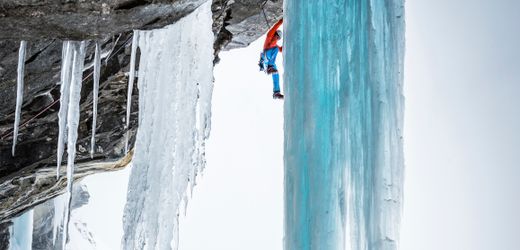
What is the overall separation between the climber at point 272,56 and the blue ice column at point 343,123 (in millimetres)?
3812

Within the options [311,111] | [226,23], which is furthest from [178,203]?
[226,23]

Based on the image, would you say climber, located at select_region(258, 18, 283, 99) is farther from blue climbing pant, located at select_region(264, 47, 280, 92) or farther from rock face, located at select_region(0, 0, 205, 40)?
rock face, located at select_region(0, 0, 205, 40)

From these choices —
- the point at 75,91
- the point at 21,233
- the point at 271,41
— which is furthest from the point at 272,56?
the point at 21,233

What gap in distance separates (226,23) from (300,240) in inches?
167

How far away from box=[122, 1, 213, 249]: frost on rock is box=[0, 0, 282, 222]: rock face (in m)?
0.41

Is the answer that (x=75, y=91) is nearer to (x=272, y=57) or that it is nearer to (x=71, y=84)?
(x=71, y=84)

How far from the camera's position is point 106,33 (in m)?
5.30

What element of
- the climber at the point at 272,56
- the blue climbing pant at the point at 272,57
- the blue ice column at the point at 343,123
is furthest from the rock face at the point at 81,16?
the blue climbing pant at the point at 272,57

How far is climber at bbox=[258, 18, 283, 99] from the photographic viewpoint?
896 cm

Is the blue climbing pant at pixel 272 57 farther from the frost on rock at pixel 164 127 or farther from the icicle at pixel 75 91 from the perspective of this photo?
the icicle at pixel 75 91

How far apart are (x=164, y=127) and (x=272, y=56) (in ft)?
11.8

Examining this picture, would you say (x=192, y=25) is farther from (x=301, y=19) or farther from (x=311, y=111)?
(x=311, y=111)

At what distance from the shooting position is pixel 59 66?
253 inches

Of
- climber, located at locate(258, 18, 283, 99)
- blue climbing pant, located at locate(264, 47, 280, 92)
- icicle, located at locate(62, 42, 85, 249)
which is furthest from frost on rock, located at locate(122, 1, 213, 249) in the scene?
blue climbing pant, located at locate(264, 47, 280, 92)
